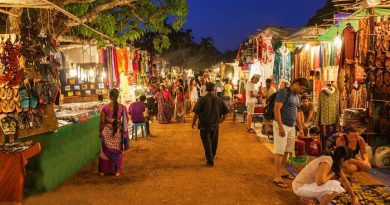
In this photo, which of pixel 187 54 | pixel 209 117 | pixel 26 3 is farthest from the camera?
pixel 187 54

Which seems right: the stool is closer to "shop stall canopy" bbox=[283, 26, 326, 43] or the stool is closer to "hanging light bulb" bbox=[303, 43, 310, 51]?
"shop stall canopy" bbox=[283, 26, 326, 43]

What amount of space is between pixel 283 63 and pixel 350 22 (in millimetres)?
4975

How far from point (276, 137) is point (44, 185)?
4315 mm

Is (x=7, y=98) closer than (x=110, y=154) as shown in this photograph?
Yes

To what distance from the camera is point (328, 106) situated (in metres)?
9.91

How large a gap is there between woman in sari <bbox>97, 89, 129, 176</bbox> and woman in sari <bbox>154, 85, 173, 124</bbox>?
8837mm

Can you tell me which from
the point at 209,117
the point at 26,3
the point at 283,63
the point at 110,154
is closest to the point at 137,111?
the point at 209,117

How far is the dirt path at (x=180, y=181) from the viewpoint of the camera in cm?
683

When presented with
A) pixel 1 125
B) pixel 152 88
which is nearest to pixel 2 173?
pixel 1 125

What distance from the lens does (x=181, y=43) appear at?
53.9 m

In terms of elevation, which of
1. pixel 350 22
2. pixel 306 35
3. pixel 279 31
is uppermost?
pixel 279 31

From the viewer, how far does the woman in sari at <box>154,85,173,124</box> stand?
1742 centimetres

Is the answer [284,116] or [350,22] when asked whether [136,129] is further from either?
[350,22]

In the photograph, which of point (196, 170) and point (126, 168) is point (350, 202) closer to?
point (196, 170)
